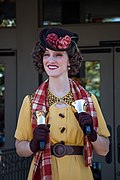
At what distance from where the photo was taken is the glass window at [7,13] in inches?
251

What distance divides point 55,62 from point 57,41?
0.13m

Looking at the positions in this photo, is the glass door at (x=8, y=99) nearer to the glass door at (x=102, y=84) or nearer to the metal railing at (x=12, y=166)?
the glass door at (x=102, y=84)

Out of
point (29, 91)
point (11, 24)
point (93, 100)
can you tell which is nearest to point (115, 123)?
point (29, 91)

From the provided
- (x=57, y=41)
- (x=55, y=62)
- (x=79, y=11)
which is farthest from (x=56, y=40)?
(x=79, y=11)

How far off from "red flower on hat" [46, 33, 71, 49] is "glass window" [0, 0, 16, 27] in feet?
11.6

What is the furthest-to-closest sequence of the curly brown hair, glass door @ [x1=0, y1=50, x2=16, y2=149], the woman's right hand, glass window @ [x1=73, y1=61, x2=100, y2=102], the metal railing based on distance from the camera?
glass door @ [x1=0, y1=50, x2=16, y2=149], glass window @ [x1=73, y1=61, x2=100, y2=102], the metal railing, the curly brown hair, the woman's right hand

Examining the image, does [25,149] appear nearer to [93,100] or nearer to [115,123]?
[93,100]

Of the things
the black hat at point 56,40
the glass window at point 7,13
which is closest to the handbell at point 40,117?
the black hat at point 56,40

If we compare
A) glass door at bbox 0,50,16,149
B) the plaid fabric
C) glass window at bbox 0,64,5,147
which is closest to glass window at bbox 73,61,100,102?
glass door at bbox 0,50,16,149

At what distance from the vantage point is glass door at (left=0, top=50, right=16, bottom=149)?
622 cm

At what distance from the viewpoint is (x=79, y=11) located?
6195 millimetres

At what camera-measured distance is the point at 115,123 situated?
5844mm

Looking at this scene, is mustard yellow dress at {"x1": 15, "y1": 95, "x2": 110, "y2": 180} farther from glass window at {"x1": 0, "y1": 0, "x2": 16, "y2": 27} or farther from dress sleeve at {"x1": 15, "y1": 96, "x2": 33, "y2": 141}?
glass window at {"x1": 0, "y1": 0, "x2": 16, "y2": 27}

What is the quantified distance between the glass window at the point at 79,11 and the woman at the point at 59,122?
10.4 ft
